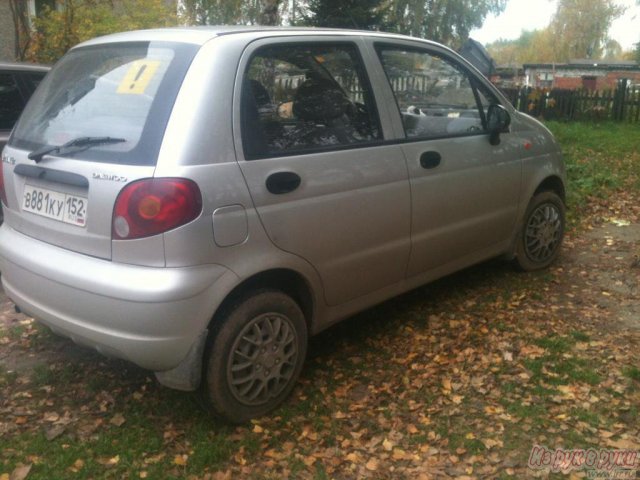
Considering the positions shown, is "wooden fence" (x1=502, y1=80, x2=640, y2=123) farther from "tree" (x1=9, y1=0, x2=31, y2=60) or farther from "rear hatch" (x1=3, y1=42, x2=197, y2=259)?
"rear hatch" (x1=3, y1=42, x2=197, y2=259)

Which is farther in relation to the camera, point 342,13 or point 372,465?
point 342,13

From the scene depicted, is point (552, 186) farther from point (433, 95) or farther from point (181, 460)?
point (181, 460)

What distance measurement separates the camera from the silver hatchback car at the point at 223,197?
110 inches

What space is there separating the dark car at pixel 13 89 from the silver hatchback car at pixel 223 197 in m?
2.24

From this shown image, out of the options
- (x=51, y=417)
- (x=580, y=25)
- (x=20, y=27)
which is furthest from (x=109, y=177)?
(x=580, y=25)

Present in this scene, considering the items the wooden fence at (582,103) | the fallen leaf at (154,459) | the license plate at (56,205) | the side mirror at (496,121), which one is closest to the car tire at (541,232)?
the side mirror at (496,121)

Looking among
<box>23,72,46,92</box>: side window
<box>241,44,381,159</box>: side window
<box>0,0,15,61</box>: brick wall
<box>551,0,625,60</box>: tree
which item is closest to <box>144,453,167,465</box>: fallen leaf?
<box>241,44,381,159</box>: side window

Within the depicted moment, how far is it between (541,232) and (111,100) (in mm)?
3481

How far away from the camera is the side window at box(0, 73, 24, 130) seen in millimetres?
5535

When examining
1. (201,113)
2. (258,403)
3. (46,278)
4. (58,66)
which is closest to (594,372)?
(258,403)

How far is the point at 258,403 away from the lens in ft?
10.7

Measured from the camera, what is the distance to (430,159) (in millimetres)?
3979

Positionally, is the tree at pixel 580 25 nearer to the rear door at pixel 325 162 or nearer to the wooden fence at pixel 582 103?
the wooden fence at pixel 582 103

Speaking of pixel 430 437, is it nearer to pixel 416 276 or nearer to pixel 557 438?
pixel 557 438
